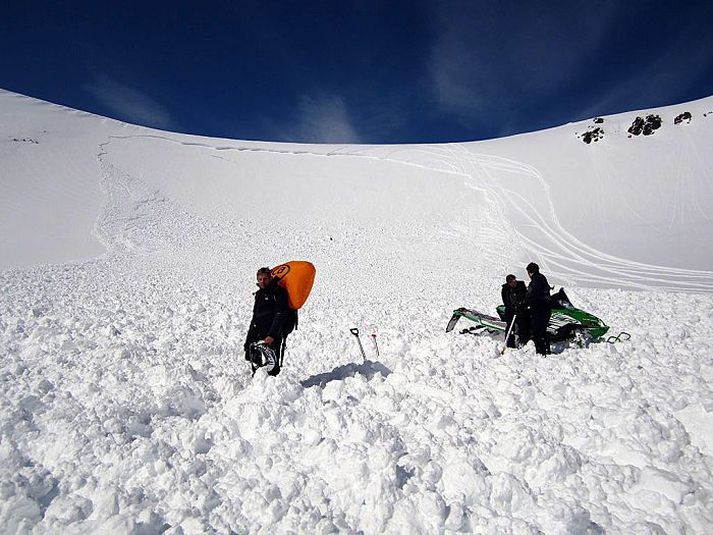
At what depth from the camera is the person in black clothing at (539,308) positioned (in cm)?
708

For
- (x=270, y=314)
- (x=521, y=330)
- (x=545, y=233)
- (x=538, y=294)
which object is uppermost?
(x=545, y=233)

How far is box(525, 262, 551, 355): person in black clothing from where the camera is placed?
7.08 meters

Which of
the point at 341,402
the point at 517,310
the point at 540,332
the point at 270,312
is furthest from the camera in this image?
the point at 517,310

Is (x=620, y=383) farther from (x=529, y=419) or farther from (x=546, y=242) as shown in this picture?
(x=546, y=242)

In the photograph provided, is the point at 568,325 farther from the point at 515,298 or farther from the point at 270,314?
the point at 270,314

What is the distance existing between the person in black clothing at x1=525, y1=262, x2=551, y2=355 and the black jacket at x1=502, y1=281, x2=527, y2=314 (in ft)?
0.40

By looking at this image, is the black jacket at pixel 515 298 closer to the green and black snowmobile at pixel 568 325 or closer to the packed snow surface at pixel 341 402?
the green and black snowmobile at pixel 568 325

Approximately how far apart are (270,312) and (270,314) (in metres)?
0.03

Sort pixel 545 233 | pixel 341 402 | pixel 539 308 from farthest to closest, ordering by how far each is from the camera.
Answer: pixel 545 233 < pixel 539 308 < pixel 341 402

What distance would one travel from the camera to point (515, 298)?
302 inches

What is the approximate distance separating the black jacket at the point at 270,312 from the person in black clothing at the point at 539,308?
4.33m

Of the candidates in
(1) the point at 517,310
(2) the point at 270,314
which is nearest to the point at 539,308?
(1) the point at 517,310

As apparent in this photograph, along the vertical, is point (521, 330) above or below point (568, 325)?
below

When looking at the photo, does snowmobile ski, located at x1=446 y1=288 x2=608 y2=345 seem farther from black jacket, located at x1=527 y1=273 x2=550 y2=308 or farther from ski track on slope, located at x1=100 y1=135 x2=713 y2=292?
ski track on slope, located at x1=100 y1=135 x2=713 y2=292
